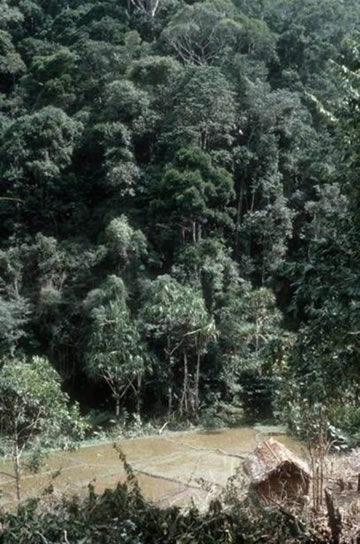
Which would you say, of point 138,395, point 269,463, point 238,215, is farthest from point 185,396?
point 269,463

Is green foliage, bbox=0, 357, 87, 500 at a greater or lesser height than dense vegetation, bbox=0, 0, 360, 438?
lesser

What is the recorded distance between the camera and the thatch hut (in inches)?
276

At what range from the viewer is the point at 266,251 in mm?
20672

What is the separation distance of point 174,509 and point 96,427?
516 inches

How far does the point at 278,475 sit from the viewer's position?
287 inches

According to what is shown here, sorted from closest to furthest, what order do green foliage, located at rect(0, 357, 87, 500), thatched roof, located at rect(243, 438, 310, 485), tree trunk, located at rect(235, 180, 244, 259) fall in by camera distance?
thatched roof, located at rect(243, 438, 310, 485)
green foliage, located at rect(0, 357, 87, 500)
tree trunk, located at rect(235, 180, 244, 259)

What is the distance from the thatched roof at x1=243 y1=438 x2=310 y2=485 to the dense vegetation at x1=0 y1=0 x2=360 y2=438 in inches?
240

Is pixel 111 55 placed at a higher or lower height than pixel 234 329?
higher

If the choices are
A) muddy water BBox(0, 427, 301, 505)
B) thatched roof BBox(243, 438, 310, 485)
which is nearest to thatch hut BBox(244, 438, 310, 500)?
thatched roof BBox(243, 438, 310, 485)

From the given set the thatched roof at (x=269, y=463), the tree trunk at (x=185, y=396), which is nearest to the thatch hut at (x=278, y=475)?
the thatched roof at (x=269, y=463)

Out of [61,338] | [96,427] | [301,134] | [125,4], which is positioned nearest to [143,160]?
[301,134]

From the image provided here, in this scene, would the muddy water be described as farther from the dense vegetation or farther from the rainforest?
the dense vegetation

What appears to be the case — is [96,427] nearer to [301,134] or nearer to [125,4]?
[301,134]

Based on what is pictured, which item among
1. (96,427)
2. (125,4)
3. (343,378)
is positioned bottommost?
(96,427)
